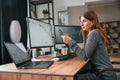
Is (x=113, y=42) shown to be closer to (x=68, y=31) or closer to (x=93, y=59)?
(x=68, y=31)

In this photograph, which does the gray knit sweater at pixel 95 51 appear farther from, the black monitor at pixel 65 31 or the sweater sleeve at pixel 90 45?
the black monitor at pixel 65 31

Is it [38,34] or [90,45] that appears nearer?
[90,45]

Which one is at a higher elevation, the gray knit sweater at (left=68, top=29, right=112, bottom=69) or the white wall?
the white wall

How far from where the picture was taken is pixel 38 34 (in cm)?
183

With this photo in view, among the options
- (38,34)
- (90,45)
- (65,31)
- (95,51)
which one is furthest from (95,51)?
(65,31)

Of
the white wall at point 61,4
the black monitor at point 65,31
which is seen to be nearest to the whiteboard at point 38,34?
Answer: the black monitor at point 65,31

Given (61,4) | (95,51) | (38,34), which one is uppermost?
(61,4)

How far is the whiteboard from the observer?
1674 mm

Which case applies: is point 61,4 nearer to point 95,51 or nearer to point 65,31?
point 65,31

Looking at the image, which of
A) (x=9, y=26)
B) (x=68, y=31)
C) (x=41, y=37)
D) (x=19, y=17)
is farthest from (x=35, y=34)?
(x=19, y=17)

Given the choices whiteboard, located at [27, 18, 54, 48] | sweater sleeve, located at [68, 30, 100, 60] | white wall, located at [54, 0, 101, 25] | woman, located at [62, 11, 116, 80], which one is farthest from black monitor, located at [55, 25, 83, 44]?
white wall, located at [54, 0, 101, 25]

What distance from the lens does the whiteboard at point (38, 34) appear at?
167 cm

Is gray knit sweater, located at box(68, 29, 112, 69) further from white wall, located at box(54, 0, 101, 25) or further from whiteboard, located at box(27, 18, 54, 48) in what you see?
white wall, located at box(54, 0, 101, 25)

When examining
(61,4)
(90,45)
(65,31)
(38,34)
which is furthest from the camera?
(61,4)
